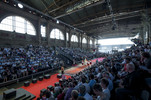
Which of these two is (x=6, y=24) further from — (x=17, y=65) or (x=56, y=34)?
(x=56, y=34)

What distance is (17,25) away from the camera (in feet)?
43.3

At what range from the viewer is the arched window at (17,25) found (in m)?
11.7

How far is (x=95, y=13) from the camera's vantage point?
16547 mm

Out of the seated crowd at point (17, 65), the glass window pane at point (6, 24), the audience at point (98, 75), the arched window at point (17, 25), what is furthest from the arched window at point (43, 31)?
the seated crowd at point (17, 65)

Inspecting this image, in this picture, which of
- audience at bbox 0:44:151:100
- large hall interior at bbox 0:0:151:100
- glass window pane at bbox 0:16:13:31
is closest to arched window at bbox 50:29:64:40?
large hall interior at bbox 0:0:151:100

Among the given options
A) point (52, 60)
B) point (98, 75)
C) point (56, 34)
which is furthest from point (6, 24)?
point (98, 75)

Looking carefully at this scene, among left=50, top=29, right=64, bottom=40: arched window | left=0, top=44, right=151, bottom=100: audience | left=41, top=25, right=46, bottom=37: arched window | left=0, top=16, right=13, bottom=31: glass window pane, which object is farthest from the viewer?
left=50, top=29, right=64, bottom=40: arched window

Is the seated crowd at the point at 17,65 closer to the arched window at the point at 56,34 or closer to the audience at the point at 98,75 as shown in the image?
the audience at the point at 98,75

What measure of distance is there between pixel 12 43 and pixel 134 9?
24624 mm

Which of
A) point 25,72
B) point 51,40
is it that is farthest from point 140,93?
point 51,40

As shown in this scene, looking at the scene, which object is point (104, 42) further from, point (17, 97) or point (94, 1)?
point (17, 97)

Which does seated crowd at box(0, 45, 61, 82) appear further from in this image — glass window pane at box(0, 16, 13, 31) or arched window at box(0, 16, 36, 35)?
arched window at box(0, 16, 36, 35)

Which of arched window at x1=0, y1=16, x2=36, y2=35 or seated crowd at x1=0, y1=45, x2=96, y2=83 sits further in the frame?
arched window at x1=0, y1=16, x2=36, y2=35

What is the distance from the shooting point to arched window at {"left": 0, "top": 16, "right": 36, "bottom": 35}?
38.3ft
